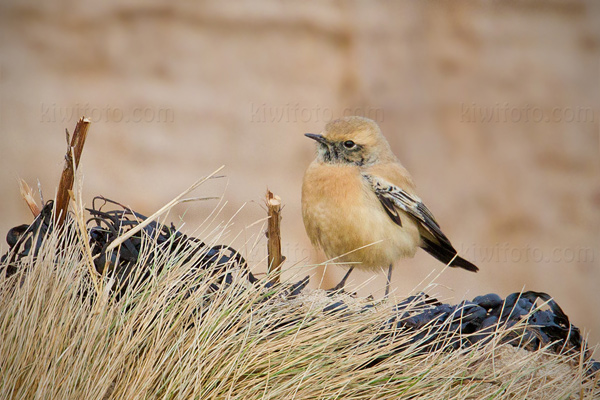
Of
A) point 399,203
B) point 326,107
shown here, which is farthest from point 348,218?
point 326,107

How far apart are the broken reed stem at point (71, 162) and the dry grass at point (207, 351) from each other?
147 mm

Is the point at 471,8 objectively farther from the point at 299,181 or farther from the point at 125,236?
the point at 125,236

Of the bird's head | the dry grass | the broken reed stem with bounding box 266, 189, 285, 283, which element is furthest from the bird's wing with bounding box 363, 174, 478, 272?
the dry grass

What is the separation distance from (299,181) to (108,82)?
1686mm

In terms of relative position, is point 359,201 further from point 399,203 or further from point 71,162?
point 71,162

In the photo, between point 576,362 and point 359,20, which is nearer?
point 576,362

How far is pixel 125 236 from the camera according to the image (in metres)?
2.03

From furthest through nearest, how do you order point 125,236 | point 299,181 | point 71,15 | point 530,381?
point 299,181 → point 71,15 → point 125,236 → point 530,381

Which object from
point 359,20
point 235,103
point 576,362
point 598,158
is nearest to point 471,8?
point 359,20

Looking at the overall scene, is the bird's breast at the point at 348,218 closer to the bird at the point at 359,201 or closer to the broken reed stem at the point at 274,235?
the bird at the point at 359,201

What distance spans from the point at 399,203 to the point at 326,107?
262 centimetres

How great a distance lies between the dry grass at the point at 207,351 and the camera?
1762 mm

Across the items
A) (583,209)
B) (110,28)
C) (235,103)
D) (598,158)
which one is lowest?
(583,209)

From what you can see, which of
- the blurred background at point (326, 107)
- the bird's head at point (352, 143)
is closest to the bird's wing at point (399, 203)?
the bird's head at point (352, 143)
